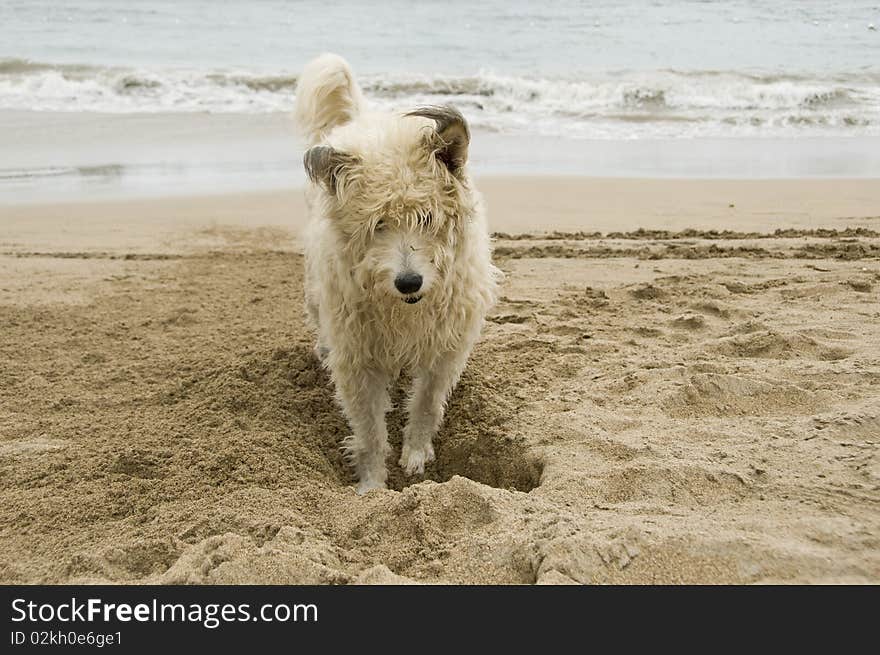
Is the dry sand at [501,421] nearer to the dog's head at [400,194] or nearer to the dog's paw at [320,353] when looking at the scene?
the dog's paw at [320,353]

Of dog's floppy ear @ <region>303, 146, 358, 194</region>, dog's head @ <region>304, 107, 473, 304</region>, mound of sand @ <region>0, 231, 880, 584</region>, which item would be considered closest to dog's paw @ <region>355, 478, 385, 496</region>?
mound of sand @ <region>0, 231, 880, 584</region>

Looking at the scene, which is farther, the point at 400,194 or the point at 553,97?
the point at 553,97

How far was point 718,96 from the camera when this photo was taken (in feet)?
51.9

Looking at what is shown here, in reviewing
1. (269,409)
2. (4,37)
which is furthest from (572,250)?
(4,37)

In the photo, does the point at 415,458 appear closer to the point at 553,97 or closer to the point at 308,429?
the point at 308,429

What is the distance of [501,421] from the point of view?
4.30 metres

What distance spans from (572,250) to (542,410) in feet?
10.8

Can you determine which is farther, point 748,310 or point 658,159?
point 658,159

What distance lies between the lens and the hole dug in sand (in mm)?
3848

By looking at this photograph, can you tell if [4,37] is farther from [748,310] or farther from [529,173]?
[748,310]

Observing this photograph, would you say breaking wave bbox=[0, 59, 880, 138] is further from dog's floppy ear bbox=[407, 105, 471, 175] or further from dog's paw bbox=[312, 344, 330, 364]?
dog's floppy ear bbox=[407, 105, 471, 175]

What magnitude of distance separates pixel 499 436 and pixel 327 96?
244 centimetres

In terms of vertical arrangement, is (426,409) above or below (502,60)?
below

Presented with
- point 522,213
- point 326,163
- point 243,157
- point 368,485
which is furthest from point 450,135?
point 243,157
